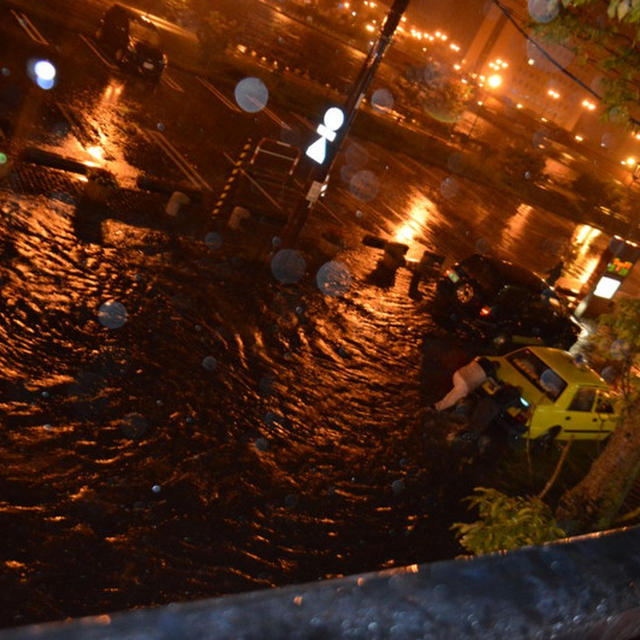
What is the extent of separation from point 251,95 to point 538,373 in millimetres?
19031

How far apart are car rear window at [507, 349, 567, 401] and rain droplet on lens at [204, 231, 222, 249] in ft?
20.9

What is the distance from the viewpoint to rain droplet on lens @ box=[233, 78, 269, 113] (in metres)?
23.8

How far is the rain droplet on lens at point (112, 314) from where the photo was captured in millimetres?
8820

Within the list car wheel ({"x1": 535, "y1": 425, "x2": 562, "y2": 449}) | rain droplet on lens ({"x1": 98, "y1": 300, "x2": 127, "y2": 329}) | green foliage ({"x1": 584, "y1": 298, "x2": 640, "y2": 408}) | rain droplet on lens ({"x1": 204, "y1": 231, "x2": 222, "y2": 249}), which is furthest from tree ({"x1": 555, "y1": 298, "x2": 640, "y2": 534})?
rain droplet on lens ({"x1": 204, "y1": 231, "x2": 222, "y2": 249})

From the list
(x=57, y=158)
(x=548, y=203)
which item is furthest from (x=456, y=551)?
(x=548, y=203)

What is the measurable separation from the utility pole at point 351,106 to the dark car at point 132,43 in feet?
39.0

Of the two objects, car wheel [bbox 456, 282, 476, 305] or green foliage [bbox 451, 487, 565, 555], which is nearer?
green foliage [bbox 451, 487, 565, 555]

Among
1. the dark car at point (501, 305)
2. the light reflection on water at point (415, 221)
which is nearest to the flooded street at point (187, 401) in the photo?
the dark car at point (501, 305)

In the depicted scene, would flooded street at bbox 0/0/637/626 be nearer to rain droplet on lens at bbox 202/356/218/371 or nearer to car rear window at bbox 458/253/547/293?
rain droplet on lens at bbox 202/356/218/371

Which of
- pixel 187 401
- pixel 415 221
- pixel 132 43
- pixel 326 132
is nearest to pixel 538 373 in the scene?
pixel 326 132

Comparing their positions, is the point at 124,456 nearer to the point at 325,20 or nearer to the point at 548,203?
the point at 548,203

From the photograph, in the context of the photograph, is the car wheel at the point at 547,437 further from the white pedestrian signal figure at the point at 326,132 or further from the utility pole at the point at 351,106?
the white pedestrian signal figure at the point at 326,132

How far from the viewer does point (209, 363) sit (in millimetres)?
8969

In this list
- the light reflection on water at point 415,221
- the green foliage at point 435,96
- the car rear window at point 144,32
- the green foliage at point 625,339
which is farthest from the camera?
the green foliage at point 435,96
